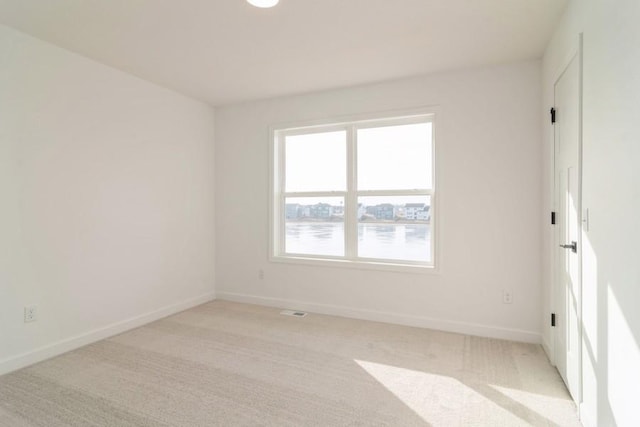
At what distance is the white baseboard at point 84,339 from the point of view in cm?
256

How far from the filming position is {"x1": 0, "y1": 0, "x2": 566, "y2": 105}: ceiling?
90.3 inches

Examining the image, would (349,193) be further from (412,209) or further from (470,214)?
(470,214)

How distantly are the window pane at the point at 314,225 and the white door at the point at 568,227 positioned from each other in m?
2.18

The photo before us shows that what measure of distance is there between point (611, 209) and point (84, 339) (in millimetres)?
4008

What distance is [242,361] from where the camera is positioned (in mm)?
2719

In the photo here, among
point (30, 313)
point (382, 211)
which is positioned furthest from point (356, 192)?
point (30, 313)

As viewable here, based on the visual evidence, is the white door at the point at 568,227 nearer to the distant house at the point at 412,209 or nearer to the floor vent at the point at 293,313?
the distant house at the point at 412,209

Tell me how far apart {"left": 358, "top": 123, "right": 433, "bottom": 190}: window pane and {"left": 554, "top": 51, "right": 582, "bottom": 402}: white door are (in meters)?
1.25

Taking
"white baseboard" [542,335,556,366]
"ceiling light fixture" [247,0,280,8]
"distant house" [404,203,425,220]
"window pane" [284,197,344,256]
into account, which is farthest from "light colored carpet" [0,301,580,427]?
"ceiling light fixture" [247,0,280,8]

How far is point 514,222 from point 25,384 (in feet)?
13.7

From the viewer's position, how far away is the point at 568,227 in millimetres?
2273

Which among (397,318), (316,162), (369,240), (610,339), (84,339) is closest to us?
(610,339)

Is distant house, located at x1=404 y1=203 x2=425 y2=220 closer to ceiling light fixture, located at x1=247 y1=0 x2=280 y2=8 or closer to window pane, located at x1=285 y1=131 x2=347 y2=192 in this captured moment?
window pane, located at x1=285 y1=131 x2=347 y2=192

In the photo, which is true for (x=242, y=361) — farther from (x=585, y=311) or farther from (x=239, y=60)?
(x=239, y=60)
